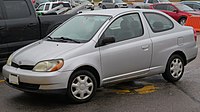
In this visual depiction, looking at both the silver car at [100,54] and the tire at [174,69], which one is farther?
Answer: the tire at [174,69]

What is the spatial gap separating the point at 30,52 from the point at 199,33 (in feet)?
41.7

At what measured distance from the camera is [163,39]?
257 inches

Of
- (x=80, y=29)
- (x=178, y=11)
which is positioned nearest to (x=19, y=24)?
(x=80, y=29)

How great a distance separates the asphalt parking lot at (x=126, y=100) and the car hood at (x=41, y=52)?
658 millimetres

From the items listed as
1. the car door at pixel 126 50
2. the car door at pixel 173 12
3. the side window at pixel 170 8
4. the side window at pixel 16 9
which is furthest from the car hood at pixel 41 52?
the side window at pixel 170 8

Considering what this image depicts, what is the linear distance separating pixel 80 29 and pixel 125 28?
798mm

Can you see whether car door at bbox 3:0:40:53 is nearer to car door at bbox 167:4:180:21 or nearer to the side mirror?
A: the side mirror

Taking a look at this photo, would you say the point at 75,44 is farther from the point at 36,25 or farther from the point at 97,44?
the point at 36,25

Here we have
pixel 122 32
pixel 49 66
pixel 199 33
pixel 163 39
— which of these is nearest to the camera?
pixel 49 66

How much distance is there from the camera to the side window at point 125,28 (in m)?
5.97

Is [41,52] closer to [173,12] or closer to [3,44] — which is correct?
[3,44]

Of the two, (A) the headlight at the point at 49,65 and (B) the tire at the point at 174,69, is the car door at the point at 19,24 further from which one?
(B) the tire at the point at 174,69

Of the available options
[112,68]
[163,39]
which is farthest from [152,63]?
[112,68]

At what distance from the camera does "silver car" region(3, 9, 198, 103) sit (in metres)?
5.30
